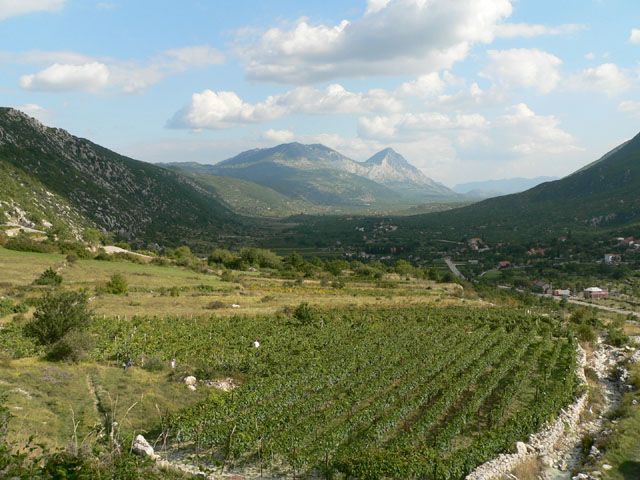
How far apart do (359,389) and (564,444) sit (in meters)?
11.3

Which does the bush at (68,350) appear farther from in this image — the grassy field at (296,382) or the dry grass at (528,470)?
the dry grass at (528,470)

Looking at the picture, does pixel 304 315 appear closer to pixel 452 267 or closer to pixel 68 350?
pixel 68 350

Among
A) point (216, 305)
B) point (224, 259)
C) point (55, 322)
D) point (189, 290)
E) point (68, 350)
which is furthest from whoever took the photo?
point (224, 259)

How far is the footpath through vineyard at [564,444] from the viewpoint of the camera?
20.9 metres

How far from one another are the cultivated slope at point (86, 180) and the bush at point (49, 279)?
56878 millimetres

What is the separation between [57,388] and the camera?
898 inches

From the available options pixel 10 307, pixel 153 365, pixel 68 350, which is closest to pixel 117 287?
pixel 10 307

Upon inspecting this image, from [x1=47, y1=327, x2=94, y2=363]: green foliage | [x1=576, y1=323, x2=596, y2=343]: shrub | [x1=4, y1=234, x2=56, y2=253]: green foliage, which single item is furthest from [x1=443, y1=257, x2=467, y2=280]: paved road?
[x1=47, y1=327, x2=94, y2=363]: green foliage

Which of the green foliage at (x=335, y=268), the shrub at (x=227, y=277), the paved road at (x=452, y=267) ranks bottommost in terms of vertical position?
the paved road at (x=452, y=267)

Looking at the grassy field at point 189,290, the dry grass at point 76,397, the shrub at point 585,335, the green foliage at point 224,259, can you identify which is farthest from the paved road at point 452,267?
the dry grass at point 76,397

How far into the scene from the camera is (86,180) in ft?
519

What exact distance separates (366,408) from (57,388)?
→ 51.0 ft

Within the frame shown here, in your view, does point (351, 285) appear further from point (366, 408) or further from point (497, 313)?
point (366, 408)

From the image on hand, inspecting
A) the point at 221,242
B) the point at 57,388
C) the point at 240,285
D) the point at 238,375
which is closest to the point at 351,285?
the point at 240,285
